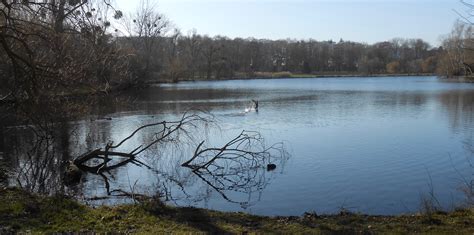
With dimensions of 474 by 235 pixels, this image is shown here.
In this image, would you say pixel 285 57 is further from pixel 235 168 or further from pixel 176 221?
pixel 176 221

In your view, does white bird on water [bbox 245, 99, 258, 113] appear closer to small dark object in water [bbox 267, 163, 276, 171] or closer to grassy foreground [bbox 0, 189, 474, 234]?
Result: small dark object in water [bbox 267, 163, 276, 171]

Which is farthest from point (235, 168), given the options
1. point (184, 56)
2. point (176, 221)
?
point (184, 56)

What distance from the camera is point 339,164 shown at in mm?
15289

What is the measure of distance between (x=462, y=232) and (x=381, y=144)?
1235cm

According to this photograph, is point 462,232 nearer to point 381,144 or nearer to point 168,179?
point 168,179

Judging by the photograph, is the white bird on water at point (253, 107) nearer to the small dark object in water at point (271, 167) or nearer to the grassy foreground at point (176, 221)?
the small dark object in water at point (271, 167)

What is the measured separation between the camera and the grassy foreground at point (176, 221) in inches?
275

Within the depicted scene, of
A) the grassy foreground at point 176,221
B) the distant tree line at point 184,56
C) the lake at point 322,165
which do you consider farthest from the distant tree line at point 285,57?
the grassy foreground at point 176,221

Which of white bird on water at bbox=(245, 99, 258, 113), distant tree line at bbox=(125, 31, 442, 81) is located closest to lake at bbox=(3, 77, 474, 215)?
white bird on water at bbox=(245, 99, 258, 113)

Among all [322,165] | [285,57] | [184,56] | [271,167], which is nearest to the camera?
[271,167]

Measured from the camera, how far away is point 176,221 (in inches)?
302

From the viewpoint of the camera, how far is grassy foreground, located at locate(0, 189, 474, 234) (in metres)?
6.99

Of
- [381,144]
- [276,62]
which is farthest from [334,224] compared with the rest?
[276,62]

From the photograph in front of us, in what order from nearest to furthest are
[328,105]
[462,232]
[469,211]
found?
[462,232] → [469,211] → [328,105]
